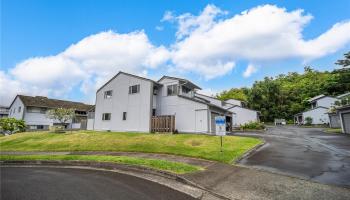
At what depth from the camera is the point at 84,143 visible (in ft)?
64.0

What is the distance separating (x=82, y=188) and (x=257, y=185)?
6368mm

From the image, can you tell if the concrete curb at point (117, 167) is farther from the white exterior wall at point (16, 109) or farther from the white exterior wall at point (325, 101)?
the white exterior wall at point (325, 101)

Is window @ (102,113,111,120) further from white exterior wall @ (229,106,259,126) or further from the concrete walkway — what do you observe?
white exterior wall @ (229,106,259,126)

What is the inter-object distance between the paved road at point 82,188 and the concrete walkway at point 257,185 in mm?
1517

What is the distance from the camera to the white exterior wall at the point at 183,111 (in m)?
22.1

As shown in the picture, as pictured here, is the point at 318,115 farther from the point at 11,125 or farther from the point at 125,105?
the point at 11,125

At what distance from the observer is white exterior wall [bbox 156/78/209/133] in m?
22.1

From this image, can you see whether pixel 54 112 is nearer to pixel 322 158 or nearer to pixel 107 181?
pixel 107 181

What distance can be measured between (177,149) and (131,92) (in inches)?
534

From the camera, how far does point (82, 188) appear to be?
7.10 meters

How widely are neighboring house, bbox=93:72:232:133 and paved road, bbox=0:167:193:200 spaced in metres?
14.3

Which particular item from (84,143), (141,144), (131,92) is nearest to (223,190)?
(141,144)

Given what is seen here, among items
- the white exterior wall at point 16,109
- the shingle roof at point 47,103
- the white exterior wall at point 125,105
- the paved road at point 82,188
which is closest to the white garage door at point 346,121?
the white exterior wall at point 125,105

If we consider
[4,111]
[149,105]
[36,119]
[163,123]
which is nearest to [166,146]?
[163,123]
